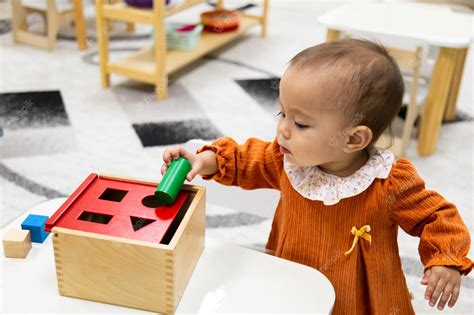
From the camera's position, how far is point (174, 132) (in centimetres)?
224

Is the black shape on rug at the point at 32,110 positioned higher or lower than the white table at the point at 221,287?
lower

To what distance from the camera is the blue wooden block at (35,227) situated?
819 millimetres

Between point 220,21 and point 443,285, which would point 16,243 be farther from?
point 220,21

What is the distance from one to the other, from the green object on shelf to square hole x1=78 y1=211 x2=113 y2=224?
0.08 m

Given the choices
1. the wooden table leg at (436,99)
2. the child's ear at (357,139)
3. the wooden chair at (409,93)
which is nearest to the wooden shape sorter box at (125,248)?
the child's ear at (357,139)

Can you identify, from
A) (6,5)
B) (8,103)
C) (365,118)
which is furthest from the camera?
(6,5)

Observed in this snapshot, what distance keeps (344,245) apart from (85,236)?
40cm

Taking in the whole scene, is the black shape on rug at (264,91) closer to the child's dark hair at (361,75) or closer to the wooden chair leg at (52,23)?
the wooden chair leg at (52,23)

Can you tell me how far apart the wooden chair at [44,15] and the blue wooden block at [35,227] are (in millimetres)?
2378

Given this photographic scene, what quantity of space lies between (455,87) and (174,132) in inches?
49.8

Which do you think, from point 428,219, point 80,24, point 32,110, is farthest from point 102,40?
point 428,219

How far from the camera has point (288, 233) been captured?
0.89m

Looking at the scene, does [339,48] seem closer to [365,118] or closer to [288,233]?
[365,118]

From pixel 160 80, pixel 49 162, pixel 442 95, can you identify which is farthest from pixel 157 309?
pixel 160 80
